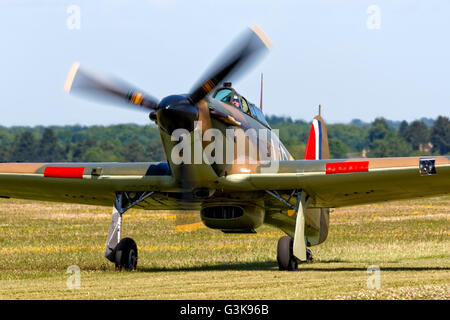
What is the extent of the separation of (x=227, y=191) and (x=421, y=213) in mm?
22572

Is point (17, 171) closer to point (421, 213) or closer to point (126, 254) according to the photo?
point (126, 254)

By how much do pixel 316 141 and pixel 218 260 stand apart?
381cm

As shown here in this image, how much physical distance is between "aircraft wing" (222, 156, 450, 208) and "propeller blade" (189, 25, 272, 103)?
214 centimetres

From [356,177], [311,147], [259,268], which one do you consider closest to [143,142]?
[311,147]

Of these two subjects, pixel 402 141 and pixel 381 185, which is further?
pixel 402 141

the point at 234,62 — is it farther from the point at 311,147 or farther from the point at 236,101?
the point at 311,147

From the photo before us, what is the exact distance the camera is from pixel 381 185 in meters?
16.2

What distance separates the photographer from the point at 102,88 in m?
14.8

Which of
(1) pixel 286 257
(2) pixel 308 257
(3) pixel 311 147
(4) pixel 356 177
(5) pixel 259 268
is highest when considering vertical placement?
(3) pixel 311 147

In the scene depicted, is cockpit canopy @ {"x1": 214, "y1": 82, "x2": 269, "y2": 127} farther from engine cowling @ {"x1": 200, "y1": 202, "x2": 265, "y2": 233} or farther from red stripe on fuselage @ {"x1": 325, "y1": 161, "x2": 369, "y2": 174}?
red stripe on fuselage @ {"x1": 325, "y1": 161, "x2": 369, "y2": 174}

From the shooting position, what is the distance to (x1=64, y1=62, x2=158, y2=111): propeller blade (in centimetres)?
1469

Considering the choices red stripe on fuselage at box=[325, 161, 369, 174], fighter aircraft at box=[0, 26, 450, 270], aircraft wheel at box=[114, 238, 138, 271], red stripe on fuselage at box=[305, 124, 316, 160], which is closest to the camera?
fighter aircraft at box=[0, 26, 450, 270]

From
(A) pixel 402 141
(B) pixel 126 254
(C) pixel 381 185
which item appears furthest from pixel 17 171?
(A) pixel 402 141

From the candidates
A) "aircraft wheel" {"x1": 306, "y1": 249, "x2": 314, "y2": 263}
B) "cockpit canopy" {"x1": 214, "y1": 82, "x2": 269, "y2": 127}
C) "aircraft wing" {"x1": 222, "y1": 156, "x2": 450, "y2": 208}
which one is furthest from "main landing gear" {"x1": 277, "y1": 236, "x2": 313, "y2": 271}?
"aircraft wheel" {"x1": 306, "y1": 249, "x2": 314, "y2": 263}
